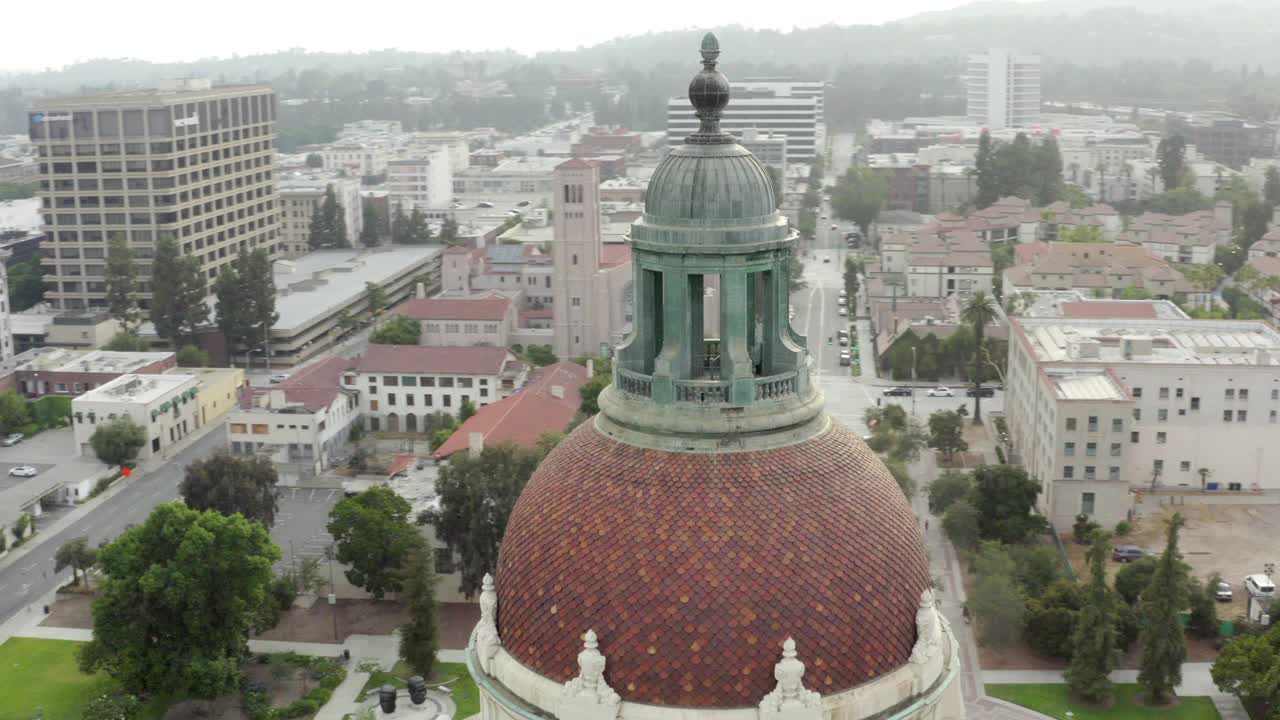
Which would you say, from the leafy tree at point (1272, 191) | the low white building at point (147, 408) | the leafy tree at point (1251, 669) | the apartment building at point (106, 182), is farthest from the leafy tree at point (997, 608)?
the leafy tree at point (1272, 191)

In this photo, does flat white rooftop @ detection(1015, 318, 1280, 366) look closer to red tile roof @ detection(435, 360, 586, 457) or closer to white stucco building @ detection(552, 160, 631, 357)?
red tile roof @ detection(435, 360, 586, 457)

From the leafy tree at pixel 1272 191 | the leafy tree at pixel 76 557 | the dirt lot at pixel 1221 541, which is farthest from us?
the leafy tree at pixel 1272 191

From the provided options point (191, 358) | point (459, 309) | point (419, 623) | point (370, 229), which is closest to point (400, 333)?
point (459, 309)

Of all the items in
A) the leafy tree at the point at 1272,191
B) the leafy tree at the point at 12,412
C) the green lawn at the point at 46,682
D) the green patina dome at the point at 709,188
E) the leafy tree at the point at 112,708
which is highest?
the green patina dome at the point at 709,188

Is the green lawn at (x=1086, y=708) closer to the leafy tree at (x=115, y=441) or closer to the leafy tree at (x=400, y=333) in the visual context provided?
the leafy tree at (x=115, y=441)

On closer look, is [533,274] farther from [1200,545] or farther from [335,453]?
[1200,545]

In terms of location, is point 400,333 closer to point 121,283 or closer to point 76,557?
point 121,283

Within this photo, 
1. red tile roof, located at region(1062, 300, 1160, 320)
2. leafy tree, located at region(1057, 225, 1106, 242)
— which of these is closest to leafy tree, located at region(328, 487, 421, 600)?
red tile roof, located at region(1062, 300, 1160, 320)
